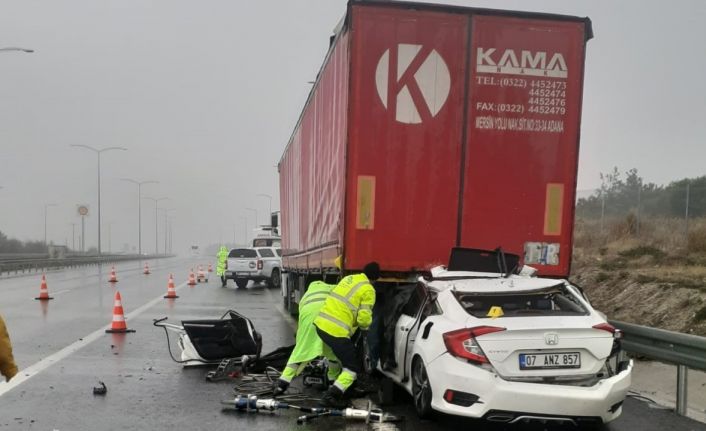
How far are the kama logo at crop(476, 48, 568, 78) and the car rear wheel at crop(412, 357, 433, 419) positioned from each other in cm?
337

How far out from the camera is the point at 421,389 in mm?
6078

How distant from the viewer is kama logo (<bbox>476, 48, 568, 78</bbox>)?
296 inches

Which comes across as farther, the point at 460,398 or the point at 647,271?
the point at 647,271

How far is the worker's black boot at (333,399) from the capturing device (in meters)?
6.84

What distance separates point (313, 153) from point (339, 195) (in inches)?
128

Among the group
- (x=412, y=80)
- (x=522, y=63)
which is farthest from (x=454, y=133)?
(x=522, y=63)

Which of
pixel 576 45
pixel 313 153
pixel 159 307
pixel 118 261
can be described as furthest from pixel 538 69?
pixel 118 261

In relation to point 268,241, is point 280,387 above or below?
above

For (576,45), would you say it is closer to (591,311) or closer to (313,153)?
(591,311)

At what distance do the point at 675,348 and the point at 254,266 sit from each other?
69.9 feet

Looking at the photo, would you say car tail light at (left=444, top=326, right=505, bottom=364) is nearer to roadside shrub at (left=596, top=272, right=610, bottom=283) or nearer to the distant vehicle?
roadside shrub at (left=596, top=272, right=610, bottom=283)

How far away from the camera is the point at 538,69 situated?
762 centimetres

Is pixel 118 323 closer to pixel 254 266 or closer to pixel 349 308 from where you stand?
pixel 349 308

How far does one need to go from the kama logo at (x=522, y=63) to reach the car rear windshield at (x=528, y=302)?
2.62 meters
